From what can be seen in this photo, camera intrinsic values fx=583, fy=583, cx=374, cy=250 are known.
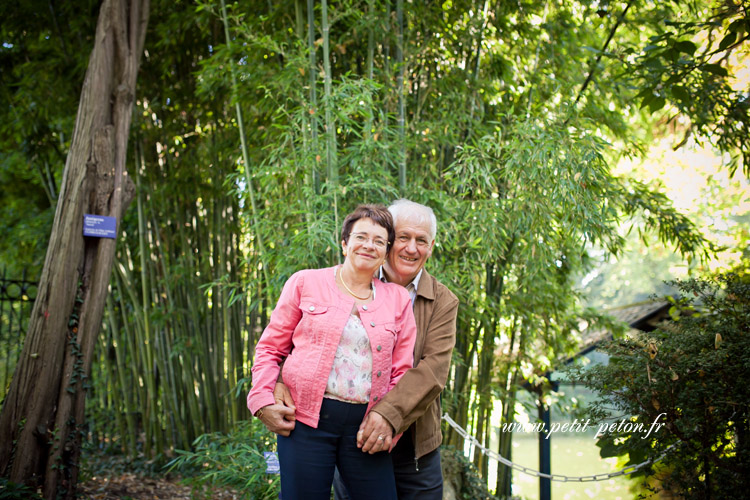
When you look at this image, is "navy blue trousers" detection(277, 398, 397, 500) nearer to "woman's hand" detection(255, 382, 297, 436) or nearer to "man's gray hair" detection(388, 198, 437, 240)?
"woman's hand" detection(255, 382, 297, 436)

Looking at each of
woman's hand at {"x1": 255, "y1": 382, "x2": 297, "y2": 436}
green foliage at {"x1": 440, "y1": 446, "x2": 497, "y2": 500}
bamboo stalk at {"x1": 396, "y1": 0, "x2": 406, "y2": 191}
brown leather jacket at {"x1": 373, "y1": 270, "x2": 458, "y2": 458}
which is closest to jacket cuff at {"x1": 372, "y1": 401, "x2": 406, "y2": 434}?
brown leather jacket at {"x1": 373, "y1": 270, "x2": 458, "y2": 458}

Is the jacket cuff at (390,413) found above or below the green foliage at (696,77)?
below

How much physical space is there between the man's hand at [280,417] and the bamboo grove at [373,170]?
1.07 meters

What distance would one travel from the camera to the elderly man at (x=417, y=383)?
1.43 metres

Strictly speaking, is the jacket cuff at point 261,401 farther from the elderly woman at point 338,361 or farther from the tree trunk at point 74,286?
the tree trunk at point 74,286

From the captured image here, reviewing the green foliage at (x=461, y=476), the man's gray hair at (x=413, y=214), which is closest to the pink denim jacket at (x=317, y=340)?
the man's gray hair at (x=413, y=214)

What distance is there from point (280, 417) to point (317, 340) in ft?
0.67

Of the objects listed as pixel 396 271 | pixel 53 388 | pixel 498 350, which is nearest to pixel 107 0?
pixel 53 388

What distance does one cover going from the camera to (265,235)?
3.02 metres

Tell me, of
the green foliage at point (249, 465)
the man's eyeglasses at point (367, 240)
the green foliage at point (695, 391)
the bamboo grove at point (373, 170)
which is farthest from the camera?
the bamboo grove at point (373, 170)

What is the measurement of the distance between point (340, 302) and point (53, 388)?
7.36ft

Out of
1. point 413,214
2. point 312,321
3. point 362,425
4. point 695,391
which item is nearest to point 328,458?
point 362,425

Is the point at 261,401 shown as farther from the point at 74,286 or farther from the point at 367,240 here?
the point at 74,286

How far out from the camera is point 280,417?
56.1 inches
